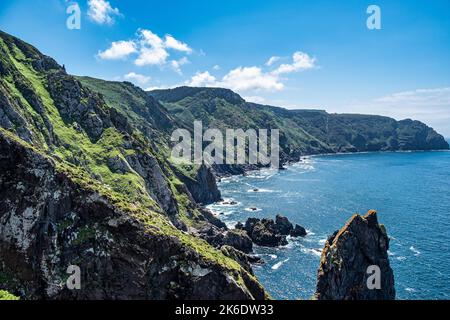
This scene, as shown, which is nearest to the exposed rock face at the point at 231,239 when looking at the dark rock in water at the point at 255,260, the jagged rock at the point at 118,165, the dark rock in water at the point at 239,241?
the dark rock in water at the point at 239,241

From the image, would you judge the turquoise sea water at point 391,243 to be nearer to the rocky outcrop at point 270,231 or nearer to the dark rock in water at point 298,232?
the dark rock in water at point 298,232

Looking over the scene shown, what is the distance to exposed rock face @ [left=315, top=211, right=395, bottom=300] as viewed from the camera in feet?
218

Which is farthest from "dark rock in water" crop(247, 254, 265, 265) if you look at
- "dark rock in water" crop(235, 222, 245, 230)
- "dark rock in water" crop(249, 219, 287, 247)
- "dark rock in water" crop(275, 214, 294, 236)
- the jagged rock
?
the jagged rock

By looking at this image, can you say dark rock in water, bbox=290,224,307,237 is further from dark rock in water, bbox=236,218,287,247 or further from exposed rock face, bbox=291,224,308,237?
dark rock in water, bbox=236,218,287,247

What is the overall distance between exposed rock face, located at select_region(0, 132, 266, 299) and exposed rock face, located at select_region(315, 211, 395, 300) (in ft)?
59.4

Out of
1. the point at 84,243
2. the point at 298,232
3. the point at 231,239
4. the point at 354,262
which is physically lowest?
the point at 298,232

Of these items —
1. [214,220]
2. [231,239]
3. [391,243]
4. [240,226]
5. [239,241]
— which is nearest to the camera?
[239,241]

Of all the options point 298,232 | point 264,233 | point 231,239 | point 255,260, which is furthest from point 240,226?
point 255,260

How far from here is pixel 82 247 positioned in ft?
174

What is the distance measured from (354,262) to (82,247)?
47.3 m

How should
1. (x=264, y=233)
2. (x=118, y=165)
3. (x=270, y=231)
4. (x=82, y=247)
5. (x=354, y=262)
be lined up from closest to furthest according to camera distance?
1. (x=82, y=247)
2. (x=354, y=262)
3. (x=118, y=165)
4. (x=264, y=233)
5. (x=270, y=231)

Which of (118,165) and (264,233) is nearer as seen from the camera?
(118,165)

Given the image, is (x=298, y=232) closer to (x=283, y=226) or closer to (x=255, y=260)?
(x=283, y=226)
